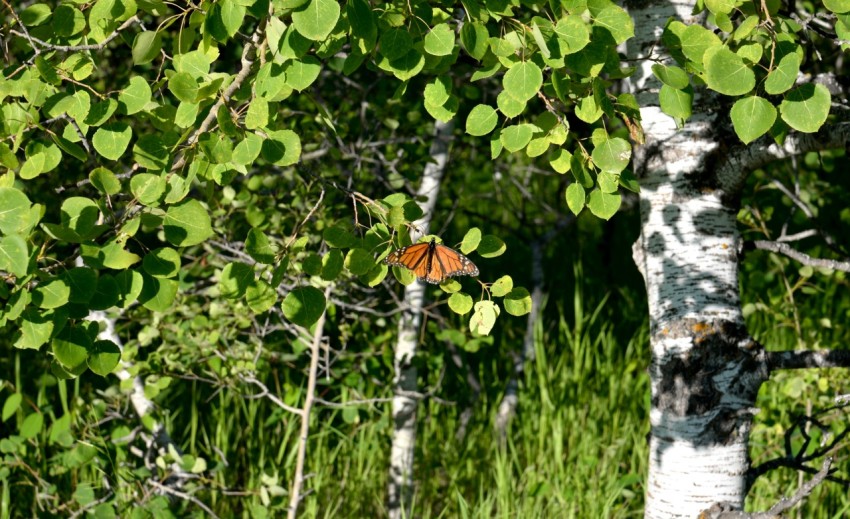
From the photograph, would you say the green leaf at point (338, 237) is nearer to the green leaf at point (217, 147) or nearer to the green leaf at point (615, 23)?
the green leaf at point (217, 147)

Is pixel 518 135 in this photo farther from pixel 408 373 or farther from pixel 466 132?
pixel 408 373

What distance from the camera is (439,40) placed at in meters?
1.38

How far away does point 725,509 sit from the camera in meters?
2.12

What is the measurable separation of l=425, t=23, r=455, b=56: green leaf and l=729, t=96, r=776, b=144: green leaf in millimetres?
468

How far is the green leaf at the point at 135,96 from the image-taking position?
56.7 inches

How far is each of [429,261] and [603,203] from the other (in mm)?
329

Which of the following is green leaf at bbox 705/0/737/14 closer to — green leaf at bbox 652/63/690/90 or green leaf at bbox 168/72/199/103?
green leaf at bbox 652/63/690/90

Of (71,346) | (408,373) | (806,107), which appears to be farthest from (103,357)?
(408,373)

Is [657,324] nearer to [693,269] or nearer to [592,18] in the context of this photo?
[693,269]

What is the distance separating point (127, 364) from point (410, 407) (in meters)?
1.04

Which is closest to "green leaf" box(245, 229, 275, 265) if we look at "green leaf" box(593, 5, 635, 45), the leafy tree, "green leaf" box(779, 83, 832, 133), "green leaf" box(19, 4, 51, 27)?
the leafy tree

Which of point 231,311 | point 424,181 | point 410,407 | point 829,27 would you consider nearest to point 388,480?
point 410,407

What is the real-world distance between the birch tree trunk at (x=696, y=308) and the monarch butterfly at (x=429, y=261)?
0.76m

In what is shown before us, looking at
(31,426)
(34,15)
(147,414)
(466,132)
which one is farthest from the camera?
(31,426)
